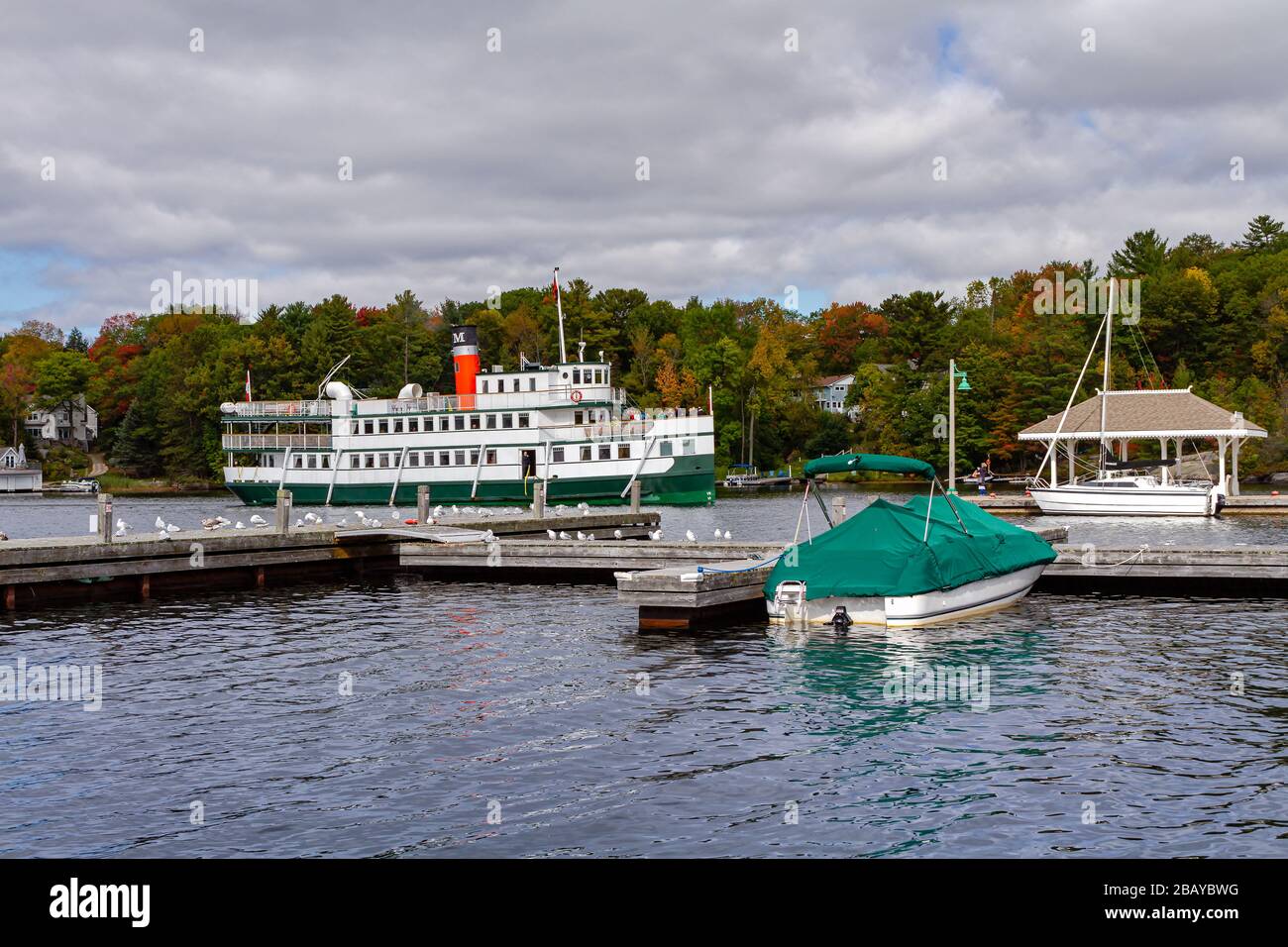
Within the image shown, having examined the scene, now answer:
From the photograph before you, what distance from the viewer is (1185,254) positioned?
125m

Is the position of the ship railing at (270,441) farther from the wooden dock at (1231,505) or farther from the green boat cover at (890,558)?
the green boat cover at (890,558)

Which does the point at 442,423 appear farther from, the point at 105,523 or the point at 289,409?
the point at 105,523

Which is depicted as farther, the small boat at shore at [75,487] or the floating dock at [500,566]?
the small boat at shore at [75,487]

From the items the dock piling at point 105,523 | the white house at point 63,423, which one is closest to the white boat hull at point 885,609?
the dock piling at point 105,523

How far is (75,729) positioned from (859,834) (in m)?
11.2

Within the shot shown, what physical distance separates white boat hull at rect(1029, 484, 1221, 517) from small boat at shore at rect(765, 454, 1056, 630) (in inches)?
1609

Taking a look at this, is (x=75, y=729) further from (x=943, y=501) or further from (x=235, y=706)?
(x=943, y=501)

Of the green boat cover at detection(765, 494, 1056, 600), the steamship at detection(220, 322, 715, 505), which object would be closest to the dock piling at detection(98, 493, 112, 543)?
the green boat cover at detection(765, 494, 1056, 600)

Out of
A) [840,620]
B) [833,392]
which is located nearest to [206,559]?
[840,620]

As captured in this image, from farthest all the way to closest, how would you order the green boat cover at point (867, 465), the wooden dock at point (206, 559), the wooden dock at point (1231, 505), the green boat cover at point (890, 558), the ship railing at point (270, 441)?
the ship railing at point (270, 441) → the wooden dock at point (1231, 505) → the wooden dock at point (206, 559) → the green boat cover at point (867, 465) → the green boat cover at point (890, 558)

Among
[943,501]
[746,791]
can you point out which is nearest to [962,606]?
[943,501]

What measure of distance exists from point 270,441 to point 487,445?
18.4 m

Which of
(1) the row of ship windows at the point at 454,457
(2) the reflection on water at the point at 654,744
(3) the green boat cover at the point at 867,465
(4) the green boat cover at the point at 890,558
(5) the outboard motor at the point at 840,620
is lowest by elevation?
(2) the reflection on water at the point at 654,744

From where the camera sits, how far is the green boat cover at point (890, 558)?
24031 mm
